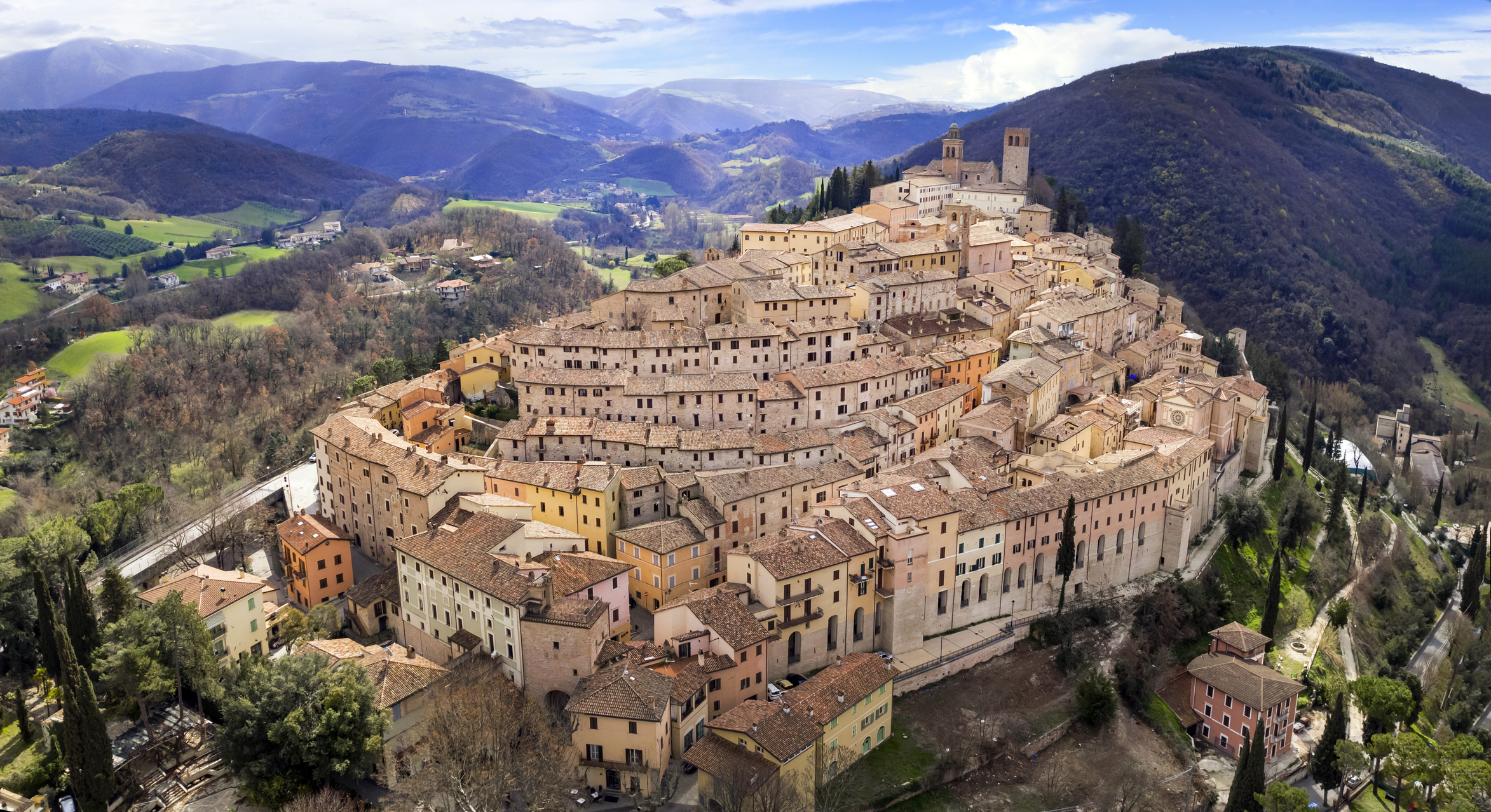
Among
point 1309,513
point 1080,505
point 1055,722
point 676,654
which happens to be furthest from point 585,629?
point 1309,513

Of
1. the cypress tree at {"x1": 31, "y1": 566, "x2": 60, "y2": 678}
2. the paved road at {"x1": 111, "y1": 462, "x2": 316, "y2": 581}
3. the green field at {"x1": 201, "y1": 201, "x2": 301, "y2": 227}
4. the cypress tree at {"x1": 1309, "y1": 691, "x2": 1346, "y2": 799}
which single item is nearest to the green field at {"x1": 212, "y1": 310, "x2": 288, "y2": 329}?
the paved road at {"x1": 111, "y1": 462, "x2": 316, "y2": 581}

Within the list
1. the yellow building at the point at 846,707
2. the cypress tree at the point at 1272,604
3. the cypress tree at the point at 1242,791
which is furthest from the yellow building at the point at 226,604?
the cypress tree at the point at 1272,604

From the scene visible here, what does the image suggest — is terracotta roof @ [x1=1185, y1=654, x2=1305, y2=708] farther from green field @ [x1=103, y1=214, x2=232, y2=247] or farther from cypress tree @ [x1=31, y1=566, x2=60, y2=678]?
green field @ [x1=103, y1=214, x2=232, y2=247]

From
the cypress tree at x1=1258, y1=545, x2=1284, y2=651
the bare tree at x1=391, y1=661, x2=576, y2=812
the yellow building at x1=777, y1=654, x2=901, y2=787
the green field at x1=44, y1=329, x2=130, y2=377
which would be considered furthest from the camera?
the green field at x1=44, y1=329, x2=130, y2=377

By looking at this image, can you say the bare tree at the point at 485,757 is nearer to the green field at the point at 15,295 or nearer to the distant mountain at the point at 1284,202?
the distant mountain at the point at 1284,202

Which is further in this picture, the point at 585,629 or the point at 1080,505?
the point at 1080,505

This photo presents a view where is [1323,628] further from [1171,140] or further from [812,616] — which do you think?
[1171,140]
